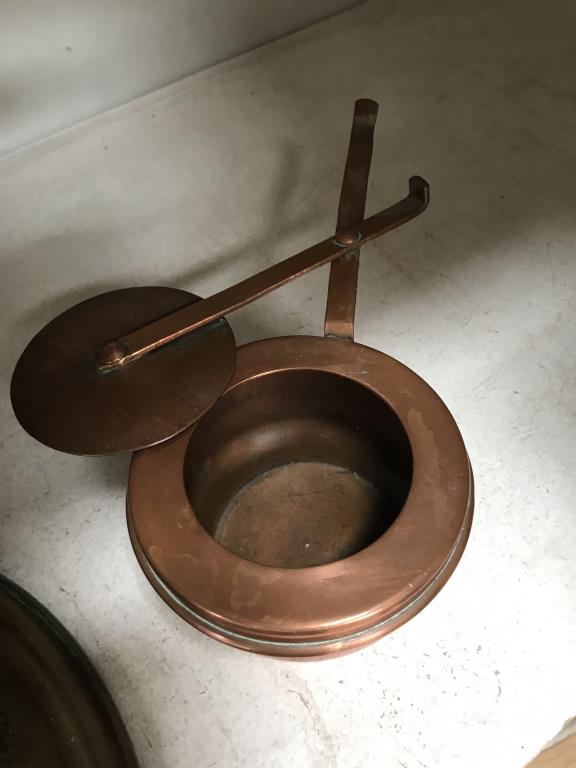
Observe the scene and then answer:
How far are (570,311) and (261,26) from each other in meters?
0.96

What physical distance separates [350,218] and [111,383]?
1.23ft

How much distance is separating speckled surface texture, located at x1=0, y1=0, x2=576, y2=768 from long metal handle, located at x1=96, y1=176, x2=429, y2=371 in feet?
0.74

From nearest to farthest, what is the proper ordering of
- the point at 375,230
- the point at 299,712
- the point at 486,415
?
the point at 299,712
the point at 375,230
the point at 486,415

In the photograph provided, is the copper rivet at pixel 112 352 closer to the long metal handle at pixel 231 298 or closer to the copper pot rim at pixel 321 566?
the long metal handle at pixel 231 298

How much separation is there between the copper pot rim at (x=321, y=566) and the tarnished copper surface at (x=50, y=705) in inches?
6.3

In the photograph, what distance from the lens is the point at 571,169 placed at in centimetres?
128

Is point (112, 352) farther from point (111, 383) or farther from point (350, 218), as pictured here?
point (350, 218)

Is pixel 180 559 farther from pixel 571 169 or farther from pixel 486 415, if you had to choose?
pixel 571 169

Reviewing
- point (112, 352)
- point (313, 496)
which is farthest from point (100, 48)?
point (313, 496)

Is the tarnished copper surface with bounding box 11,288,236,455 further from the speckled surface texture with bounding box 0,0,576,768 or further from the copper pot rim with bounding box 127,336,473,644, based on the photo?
the speckled surface texture with bounding box 0,0,576,768

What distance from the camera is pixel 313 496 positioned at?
886 mm

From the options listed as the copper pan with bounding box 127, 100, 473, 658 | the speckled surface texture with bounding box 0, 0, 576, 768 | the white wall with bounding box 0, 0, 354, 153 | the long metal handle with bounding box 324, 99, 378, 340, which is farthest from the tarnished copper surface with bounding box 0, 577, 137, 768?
the white wall with bounding box 0, 0, 354, 153

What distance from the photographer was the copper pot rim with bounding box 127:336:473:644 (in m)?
0.62

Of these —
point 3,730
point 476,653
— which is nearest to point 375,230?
point 476,653
